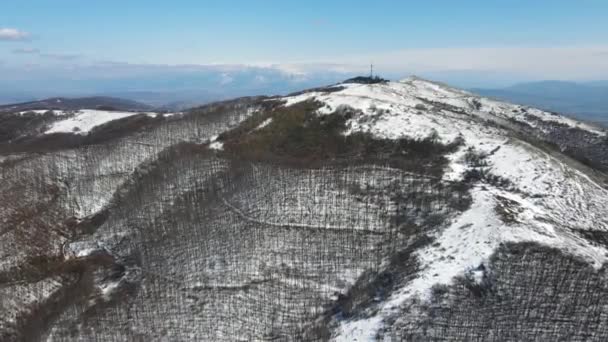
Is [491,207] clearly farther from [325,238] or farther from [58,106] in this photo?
[58,106]

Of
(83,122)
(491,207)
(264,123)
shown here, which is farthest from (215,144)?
(83,122)

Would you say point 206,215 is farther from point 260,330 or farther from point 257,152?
point 260,330

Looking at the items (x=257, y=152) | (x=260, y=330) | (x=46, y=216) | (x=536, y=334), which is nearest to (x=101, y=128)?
(x=46, y=216)

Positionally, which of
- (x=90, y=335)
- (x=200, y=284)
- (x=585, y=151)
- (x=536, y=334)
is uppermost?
(x=585, y=151)

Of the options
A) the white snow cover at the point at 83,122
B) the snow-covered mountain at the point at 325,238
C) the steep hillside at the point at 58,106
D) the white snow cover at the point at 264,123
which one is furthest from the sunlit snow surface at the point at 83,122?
the steep hillside at the point at 58,106

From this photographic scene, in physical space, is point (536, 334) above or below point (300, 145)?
below

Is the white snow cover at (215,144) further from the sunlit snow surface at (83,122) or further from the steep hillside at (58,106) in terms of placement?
the steep hillside at (58,106)

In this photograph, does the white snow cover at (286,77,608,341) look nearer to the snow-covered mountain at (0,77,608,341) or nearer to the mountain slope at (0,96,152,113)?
the snow-covered mountain at (0,77,608,341)
